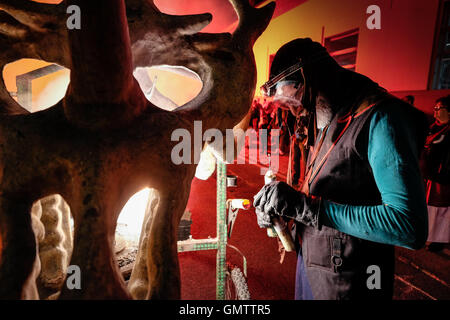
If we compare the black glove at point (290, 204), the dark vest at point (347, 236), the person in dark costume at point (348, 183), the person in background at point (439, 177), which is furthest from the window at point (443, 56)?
the black glove at point (290, 204)

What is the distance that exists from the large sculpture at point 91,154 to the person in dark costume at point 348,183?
1.99 ft

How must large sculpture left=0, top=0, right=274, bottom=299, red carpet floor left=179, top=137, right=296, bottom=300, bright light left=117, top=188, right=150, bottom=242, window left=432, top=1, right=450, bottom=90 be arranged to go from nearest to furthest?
large sculpture left=0, top=0, right=274, bottom=299
bright light left=117, top=188, right=150, bottom=242
red carpet floor left=179, top=137, right=296, bottom=300
window left=432, top=1, right=450, bottom=90


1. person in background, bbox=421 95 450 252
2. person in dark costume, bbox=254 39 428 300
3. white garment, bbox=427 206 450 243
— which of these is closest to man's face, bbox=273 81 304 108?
person in dark costume, bbox=254 39 428 300

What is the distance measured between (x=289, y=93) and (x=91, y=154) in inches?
47.3

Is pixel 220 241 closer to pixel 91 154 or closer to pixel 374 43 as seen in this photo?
pixel 91 154

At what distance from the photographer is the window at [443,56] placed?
607cm

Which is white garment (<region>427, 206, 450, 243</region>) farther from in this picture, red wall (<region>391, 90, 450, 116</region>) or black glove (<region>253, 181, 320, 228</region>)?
black glove (<region>253, 181, 320, 228</region>)

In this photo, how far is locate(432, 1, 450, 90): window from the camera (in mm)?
6070

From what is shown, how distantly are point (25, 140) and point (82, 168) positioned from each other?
323 millimetres

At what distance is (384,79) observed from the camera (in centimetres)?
761

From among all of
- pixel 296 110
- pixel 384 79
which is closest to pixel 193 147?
pixel 296 110

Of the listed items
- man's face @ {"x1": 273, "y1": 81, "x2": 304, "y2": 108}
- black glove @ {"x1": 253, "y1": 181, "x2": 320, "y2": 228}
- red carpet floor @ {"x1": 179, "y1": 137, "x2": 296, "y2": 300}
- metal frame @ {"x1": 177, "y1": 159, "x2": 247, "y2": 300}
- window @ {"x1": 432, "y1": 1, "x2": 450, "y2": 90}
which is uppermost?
window @ {"x1": 432, "y1": 1, "x2": 450, "y2": 90}

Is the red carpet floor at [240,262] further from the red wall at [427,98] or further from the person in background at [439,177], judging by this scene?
the red wall at [427,98]

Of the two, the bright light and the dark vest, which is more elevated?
the dark vest
